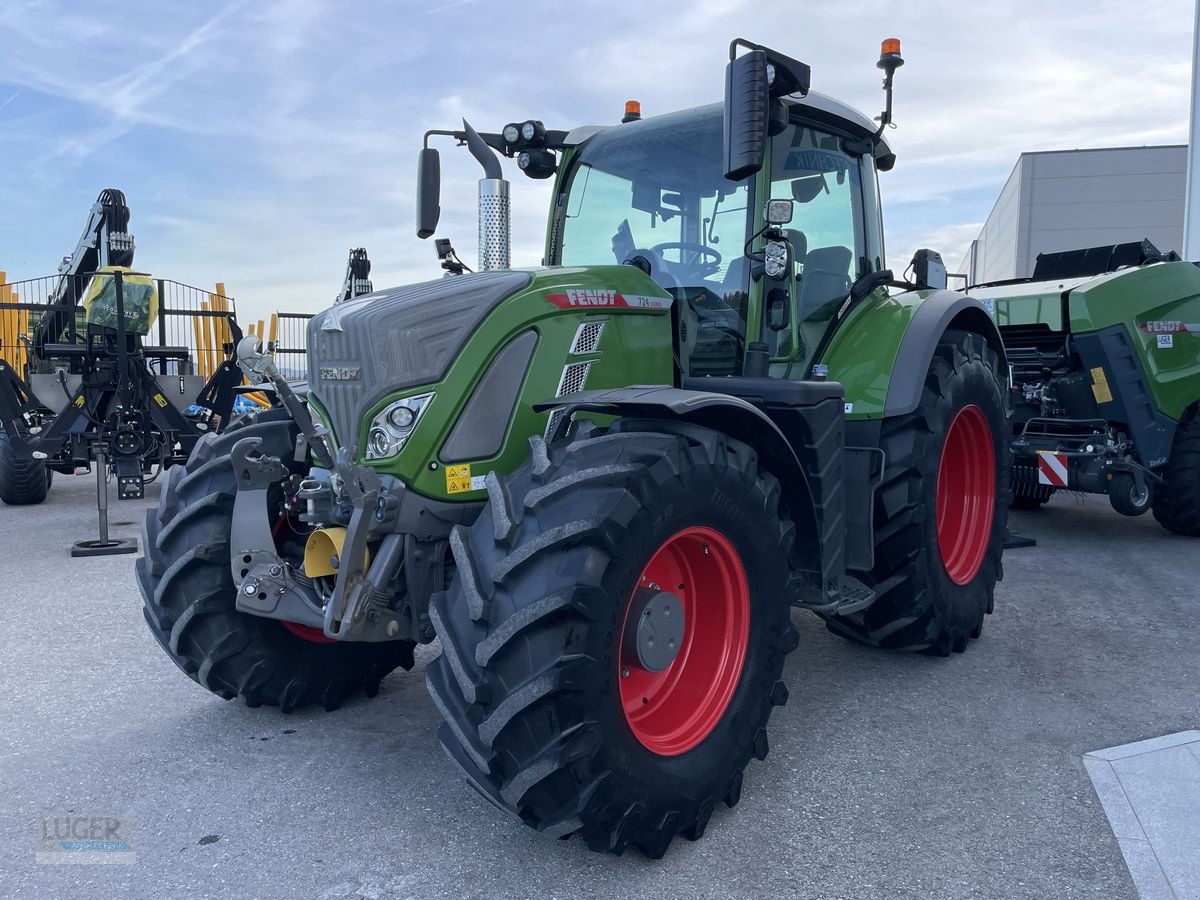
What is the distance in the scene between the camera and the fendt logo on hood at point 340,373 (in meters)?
2.99

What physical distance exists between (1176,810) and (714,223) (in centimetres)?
257

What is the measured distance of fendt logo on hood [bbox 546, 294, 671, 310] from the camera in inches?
124

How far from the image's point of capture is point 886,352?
4.08 m

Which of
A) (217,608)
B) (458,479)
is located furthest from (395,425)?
(217,608)

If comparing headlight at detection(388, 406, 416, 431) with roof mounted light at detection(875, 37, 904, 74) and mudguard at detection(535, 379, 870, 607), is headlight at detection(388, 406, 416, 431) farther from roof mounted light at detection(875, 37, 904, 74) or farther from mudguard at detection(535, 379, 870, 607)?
roof mounted light at detection(875, 37, 904, 74)

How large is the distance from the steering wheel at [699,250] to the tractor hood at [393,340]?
0.88 meters

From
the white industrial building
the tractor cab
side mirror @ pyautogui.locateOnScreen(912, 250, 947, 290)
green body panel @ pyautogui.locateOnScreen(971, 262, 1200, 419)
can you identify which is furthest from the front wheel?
the white industrial building

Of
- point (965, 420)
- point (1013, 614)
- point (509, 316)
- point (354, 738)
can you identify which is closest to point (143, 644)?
point (354, 738)

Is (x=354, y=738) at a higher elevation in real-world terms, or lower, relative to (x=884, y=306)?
lower

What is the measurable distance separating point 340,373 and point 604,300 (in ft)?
3.00

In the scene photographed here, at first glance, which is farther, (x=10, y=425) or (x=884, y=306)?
(x=10, y=425)

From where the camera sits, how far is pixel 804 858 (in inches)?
105

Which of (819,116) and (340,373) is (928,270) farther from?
(340,373)

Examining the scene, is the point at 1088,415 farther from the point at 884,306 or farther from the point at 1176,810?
the point at 1176,810
